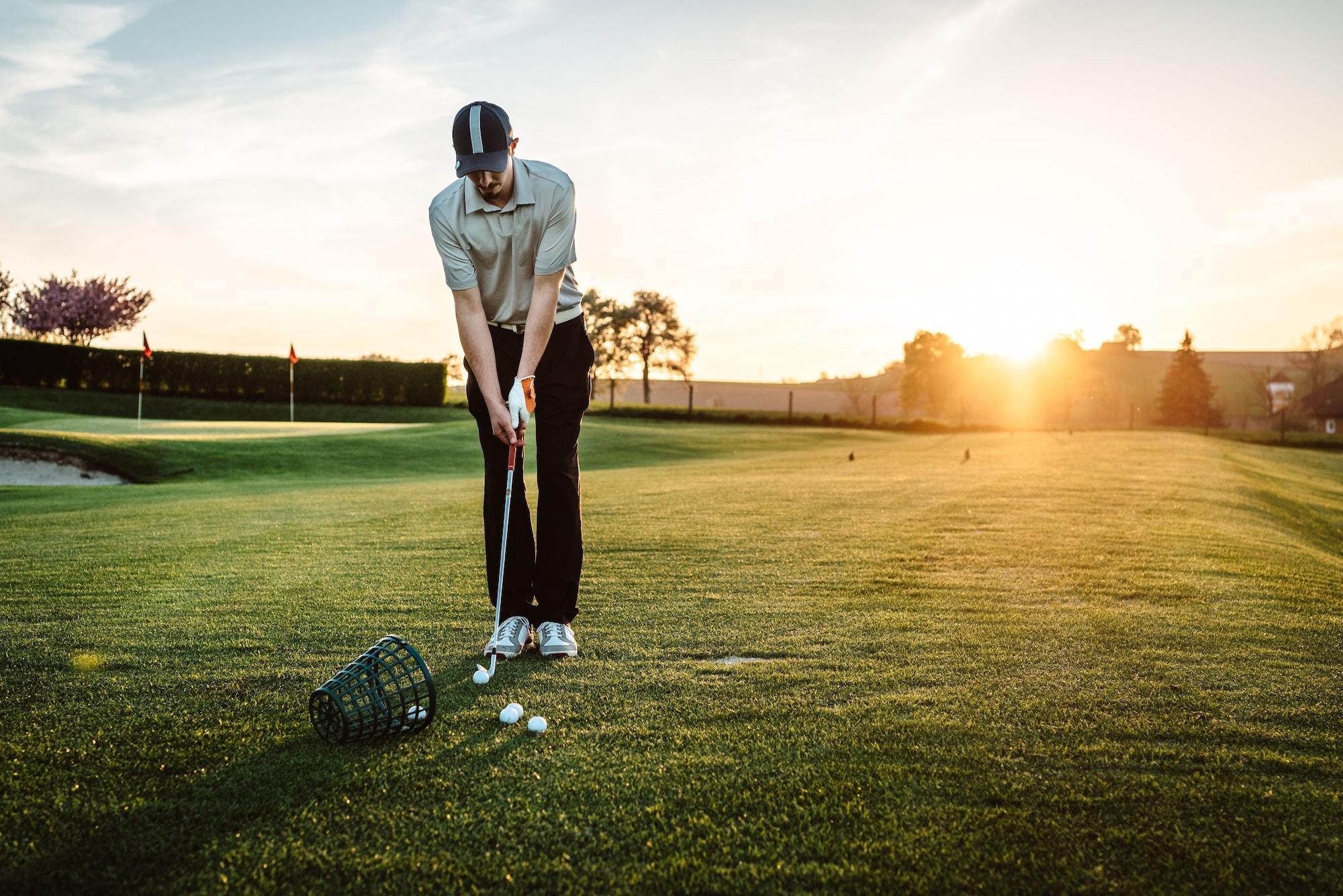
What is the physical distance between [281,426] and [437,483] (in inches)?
681

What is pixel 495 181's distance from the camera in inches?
145

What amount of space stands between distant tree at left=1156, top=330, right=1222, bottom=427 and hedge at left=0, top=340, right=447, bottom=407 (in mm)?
62867

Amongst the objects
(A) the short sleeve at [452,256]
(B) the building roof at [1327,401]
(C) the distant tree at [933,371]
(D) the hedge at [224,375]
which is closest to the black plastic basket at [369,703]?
(A) the short sleeve at [452,256]

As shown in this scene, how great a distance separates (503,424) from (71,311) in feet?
204

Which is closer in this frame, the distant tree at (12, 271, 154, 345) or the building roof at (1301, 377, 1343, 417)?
the distant tree at (12, 271, 154, 345)

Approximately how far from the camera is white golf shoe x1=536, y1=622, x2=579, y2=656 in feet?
12.4

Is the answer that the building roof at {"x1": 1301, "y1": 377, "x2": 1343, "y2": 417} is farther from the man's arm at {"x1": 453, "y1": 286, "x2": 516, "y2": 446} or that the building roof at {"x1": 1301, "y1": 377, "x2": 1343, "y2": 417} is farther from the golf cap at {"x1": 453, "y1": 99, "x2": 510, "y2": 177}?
the golf cap at {"x1": 453, "y1": 99, "x2": 510, "y2": 177}

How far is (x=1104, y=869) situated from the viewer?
2.00 meters

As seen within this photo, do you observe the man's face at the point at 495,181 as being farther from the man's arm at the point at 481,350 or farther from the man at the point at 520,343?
the man's arm at the point at 481,350

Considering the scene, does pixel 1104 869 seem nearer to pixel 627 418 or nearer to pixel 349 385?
pixel 627 418

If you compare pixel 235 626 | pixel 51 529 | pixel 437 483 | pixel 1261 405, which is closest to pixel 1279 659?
pixel 235 626

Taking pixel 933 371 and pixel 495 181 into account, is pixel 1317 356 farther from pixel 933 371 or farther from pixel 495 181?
pixel 495 181

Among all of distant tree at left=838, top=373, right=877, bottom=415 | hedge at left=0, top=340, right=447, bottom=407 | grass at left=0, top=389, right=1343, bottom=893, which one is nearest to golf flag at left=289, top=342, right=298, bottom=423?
hedge at left=0, top=340, right=447, bottom=407

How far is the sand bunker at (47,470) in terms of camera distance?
1705 cm
